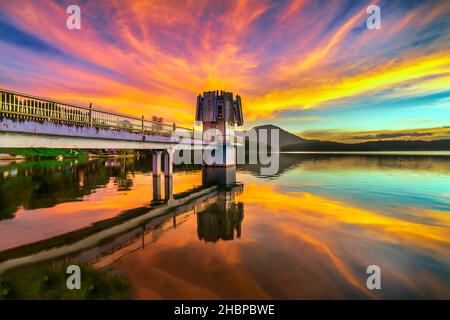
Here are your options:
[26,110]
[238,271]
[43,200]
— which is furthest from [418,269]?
[43,200]

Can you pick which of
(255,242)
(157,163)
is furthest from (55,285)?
(157,163)

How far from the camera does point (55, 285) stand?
21.5 feet

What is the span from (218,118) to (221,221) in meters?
39.7

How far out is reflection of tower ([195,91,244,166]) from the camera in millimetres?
50062

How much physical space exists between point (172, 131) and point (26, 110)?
730 inches

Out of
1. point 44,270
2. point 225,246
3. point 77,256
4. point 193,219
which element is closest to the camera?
point 44,270

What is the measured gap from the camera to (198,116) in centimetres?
5131

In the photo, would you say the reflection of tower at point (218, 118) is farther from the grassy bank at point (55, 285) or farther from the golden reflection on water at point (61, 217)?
the grassy bank at point (55, 285)

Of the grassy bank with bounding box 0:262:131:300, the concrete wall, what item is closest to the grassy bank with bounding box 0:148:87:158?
the concrete wall

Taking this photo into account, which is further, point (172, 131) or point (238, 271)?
point (172, 131)

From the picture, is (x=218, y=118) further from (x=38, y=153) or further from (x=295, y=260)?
(x=38, y=153)

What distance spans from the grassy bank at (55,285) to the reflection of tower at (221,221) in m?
4.38
